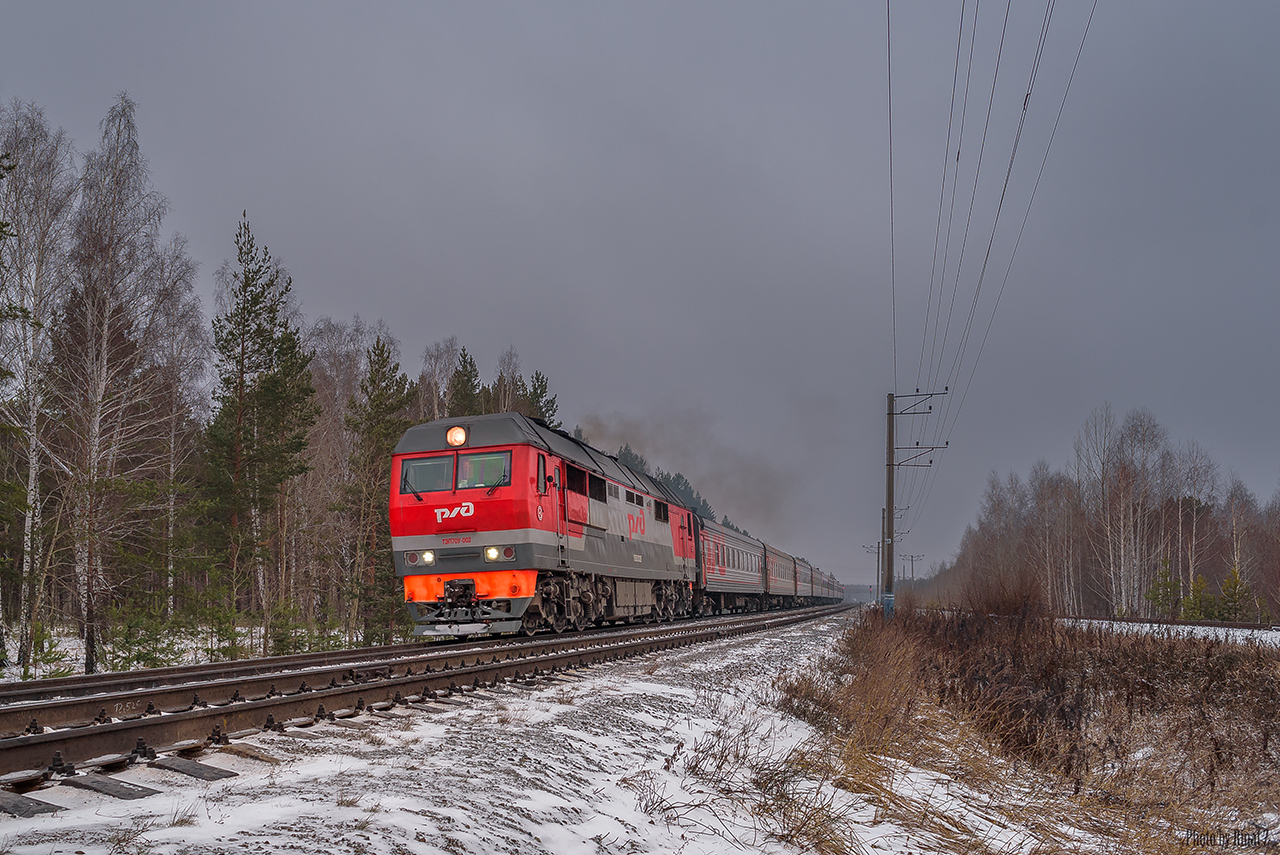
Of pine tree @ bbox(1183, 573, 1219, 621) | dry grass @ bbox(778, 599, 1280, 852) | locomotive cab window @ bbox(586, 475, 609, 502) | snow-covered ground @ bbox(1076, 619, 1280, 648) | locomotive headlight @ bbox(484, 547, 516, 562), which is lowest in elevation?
pine tree @ bbox(1183, 573, 1219, 621)

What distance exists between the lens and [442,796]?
3.72 metres

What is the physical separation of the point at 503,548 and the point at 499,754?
25.6 feet

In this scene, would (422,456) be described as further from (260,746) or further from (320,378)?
(320,378)

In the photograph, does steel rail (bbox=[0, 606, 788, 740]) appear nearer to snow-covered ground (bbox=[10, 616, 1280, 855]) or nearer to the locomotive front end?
snow-covered ground (bbox=[10, 616, 1280, 855])

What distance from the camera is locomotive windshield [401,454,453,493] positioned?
13.1 m

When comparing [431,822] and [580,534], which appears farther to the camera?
[580,534]

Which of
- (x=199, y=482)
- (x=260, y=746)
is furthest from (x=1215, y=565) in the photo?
(x=260, y=746)

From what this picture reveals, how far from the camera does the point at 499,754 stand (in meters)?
4.77

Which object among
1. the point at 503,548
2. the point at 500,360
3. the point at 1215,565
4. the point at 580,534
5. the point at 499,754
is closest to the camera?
the point at 499,754

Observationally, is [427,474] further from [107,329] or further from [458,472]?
[107,329]

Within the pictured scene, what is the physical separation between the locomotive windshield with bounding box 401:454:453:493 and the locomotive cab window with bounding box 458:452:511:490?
0.81ft

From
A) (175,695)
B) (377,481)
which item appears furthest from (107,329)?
(175,695)

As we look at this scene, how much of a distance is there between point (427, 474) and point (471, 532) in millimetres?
1382

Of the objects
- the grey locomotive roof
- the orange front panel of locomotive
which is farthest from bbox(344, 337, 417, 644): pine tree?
the orange front panel of locomotive
